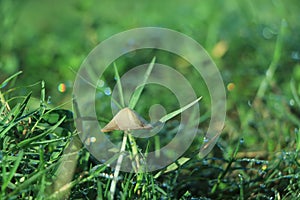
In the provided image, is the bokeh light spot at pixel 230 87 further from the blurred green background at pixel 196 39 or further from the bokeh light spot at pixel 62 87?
the bokeh light spot at pixel 62 87

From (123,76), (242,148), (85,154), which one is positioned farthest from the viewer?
(123,76)

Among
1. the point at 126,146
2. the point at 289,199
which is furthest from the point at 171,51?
the point at 289,199

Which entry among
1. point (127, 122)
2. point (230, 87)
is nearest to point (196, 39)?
point (230, 87)

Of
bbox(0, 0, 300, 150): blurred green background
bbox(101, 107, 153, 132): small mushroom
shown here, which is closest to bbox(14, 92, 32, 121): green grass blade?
bbox(101, 107, 153, 132): small mushroom

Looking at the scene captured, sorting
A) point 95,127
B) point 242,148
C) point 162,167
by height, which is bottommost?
point 242,148

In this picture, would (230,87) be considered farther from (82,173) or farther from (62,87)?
(82,173)

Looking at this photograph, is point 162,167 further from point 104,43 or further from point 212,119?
point 104,43

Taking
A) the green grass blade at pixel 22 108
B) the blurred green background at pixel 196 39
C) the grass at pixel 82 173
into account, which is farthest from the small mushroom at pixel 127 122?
the blurred green background at pixel 196 39
